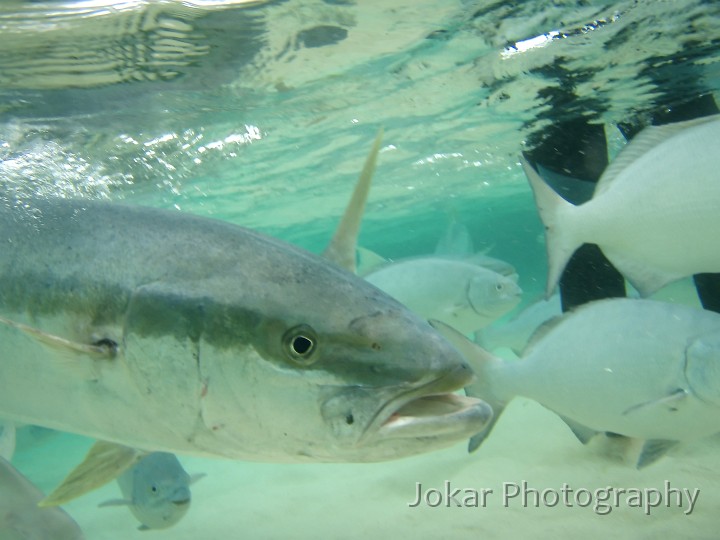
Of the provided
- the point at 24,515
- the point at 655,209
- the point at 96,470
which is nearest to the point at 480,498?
the point at 655,209

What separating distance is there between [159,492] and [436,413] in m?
5.41

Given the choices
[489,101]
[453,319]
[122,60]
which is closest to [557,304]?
[453,319]

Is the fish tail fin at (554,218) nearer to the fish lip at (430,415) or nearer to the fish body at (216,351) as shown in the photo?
the fish body at (216,351)

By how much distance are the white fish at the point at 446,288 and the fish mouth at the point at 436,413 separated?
491 cm

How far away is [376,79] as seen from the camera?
9.91 metres

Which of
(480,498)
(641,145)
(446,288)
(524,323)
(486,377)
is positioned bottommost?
(524,323)

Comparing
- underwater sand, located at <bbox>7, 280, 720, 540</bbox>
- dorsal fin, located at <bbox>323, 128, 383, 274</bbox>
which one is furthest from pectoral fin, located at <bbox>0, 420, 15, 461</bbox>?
dorsal fin, located at <bbox>323, 128, 383, 274</bbox>

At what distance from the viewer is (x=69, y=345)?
208cm

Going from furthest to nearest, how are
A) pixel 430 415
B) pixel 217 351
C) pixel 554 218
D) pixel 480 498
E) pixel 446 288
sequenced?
pixel 446 288 → pixel 480 498 → pixel 554 218 → pixel 217 351 → pixel 430 415

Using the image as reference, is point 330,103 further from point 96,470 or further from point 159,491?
point 96,470

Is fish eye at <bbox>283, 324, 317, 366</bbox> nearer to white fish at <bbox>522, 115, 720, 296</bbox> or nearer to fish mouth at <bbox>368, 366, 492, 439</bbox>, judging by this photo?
fish mouth at <bbox>368, 366, 492, 439</bbox>

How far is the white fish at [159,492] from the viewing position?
20.5 ft

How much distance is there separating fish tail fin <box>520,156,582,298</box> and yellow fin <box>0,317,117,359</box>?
11.5 feet

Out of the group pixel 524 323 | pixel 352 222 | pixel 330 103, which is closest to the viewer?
pixel 352 222
